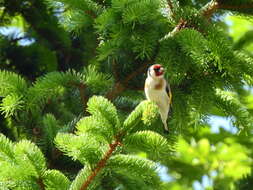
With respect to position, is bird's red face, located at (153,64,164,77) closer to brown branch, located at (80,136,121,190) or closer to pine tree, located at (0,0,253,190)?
pine tree, located at (0,0,253,190)

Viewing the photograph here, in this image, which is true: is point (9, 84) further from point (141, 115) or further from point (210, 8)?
point (210, 8)

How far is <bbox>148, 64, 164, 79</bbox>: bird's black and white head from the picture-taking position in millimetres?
2716

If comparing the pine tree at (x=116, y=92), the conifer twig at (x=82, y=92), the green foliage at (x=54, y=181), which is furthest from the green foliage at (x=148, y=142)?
the conifer twig at (x=82, y=92)

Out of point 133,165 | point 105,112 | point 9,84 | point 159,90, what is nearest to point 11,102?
point 9,84

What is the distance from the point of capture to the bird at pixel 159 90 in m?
2.81

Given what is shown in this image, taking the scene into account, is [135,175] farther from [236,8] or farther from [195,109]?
[236,8]

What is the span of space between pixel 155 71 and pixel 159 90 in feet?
0.79

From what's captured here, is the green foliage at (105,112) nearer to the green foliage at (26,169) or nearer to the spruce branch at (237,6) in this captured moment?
the green foliage at (26,169)

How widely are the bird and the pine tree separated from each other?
1.8 inches

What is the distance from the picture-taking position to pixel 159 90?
3082 millimetres

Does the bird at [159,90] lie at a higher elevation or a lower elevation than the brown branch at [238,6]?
lower

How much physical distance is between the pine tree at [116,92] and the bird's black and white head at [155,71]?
1.5 inches

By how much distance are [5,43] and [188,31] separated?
5.16 feet

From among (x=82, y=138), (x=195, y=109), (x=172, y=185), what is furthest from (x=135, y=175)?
(x=172, y=185)
